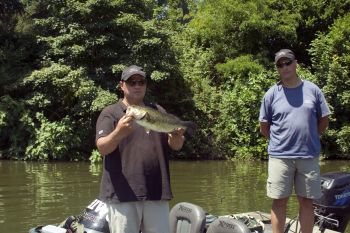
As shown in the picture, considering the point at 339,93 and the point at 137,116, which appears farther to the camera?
the point at 339,93

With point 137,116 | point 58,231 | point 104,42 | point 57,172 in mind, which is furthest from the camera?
point 104,42

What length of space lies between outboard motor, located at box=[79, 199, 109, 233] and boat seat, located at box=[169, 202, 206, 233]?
28.4 inches

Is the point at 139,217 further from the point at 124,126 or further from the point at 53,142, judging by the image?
the point at 53,142

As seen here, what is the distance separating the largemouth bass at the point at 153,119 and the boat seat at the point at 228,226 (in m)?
1.24

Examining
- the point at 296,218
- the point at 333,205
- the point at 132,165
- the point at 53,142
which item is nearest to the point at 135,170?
the point at 132,165

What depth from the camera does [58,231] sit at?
237 inches

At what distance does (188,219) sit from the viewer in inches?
207

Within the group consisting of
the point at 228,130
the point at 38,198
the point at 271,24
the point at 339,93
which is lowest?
the point at 38,198

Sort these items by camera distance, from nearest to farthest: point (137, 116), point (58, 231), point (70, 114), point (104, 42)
Answer: point (137, 116) → point (58, 231) → point (104, 42) → point (70, 114)

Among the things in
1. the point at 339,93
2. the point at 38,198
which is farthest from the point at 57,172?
the point at 339,93

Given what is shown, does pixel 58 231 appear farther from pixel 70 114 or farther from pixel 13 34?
pixel 13 34

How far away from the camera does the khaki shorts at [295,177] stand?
485 cm

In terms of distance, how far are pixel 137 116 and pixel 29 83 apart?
52.2 ft

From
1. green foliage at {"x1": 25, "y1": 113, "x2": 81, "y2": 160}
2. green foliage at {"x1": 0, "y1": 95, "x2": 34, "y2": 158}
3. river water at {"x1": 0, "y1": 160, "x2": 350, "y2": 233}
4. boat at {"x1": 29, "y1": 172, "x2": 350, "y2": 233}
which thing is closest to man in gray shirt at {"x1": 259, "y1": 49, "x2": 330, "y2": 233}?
boat at {"x1": 29, "y1": 172, "x2": 350, "y2": 233}
